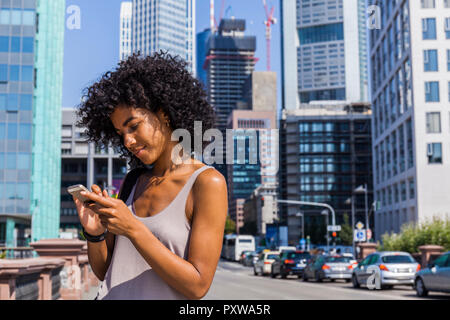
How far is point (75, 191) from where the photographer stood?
181cm

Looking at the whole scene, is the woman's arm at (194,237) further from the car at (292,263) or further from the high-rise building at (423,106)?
the high-rise building at (423,106)

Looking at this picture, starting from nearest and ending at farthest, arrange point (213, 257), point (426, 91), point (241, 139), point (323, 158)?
point (213, 257) → point (241, 139) → point (426, 91) → point (323, 158)

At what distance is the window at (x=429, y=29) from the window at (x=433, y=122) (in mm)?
6869

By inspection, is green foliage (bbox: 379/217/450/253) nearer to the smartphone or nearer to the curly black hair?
the curly black hair

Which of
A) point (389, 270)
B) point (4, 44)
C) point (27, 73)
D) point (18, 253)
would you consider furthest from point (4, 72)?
point (389, 270)

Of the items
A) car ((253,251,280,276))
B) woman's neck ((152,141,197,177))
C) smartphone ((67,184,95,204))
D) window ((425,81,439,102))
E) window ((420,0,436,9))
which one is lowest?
car ((253,251,280,276))

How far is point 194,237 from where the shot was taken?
1.88 metres

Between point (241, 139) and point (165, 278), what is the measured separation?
2.41 ft

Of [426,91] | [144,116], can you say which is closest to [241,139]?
[144,116]

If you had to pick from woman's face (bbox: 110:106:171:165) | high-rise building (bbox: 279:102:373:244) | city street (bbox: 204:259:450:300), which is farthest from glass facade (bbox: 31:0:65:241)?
high-rise building (bbox: 279:102:373:244)

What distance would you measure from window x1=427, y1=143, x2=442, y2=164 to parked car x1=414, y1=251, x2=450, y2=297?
37740 mm

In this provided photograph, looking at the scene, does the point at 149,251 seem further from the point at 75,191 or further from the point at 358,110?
the point at 358,110

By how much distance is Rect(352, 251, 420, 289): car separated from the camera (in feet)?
77.0

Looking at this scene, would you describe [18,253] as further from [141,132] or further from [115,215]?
[115,215]
